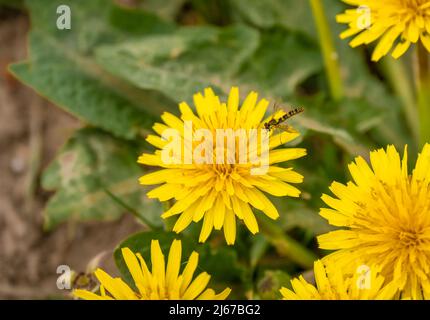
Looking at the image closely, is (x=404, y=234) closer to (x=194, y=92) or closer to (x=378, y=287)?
(x=378, y=287)

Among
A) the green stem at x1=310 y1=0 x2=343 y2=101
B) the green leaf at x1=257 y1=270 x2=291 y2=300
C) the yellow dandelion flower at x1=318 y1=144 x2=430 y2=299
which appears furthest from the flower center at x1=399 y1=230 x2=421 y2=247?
the green stem at x1=310 y1=0 x2=343 y2=101

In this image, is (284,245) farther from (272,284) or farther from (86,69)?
(86,69)

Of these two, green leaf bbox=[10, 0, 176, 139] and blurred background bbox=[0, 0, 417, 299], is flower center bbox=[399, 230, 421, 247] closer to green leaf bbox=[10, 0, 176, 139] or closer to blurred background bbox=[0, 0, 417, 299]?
blurred background bbox=[0, 0, 417, 299]

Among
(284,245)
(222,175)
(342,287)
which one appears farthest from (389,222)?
(284,245)

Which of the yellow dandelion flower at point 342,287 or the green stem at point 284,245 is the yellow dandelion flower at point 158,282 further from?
the green stem at point 284,245

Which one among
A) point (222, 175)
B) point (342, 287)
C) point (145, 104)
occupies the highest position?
point (145, 104)

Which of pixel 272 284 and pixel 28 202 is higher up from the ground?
pixel 28 202

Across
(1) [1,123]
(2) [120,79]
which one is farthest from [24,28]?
(2) [120,79]
